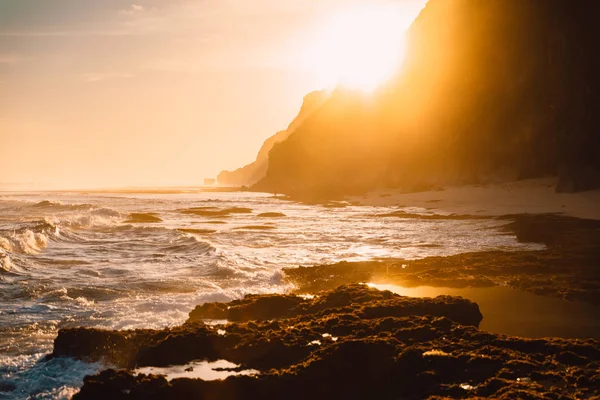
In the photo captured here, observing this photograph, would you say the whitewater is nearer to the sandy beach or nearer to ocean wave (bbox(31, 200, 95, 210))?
the sandy beach

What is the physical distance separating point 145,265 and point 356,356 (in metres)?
12.8

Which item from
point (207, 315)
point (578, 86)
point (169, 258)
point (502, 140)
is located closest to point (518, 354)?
point (207, 315)

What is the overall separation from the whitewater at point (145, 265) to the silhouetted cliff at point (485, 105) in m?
15.9

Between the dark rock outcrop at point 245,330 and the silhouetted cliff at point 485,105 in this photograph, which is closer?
the dark rock outcrop at point 245,330

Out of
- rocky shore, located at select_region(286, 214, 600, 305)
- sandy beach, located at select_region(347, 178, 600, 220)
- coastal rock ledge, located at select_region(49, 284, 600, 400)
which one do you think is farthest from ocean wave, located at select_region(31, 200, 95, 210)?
coastal rock ledge, located at select_region(49, 284, 600, 400)

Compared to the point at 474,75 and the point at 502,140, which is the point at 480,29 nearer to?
the point at 474,75

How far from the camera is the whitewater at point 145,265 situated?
986cm

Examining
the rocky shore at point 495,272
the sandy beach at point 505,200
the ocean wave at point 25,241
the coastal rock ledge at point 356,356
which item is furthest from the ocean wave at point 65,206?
the coastal rock ledge at point 356,356

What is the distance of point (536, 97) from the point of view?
4547cm

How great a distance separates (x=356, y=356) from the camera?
805 centimetres

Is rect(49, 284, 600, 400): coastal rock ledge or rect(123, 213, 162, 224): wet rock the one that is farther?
rect(123, 213, 162, 224): wet rock

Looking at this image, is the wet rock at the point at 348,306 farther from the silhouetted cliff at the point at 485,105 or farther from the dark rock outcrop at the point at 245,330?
the silhouetted cliff at the point at 485,105

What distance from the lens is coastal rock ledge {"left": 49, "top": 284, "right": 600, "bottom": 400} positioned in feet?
23.5

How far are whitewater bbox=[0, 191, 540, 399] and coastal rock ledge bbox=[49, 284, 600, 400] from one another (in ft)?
3.13
